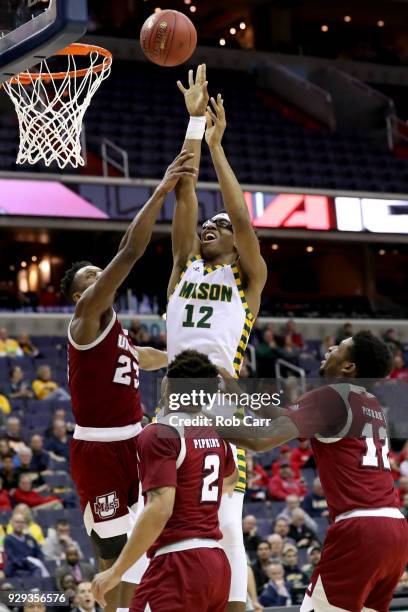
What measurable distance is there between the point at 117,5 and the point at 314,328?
38.8 feet

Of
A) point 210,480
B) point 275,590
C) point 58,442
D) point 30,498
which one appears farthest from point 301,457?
point 210,480

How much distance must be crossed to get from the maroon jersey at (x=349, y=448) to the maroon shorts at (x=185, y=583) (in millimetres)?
905

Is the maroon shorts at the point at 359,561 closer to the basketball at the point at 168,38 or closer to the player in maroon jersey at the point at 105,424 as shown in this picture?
the player in maroon jersey at the point at 105,424

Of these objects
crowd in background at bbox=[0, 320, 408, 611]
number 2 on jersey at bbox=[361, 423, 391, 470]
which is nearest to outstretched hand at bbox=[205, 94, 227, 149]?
number 2 on jersey at bbox=[361, 423, 391, 470]

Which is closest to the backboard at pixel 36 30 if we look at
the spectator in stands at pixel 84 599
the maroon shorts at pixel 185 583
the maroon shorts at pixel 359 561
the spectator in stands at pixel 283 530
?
the maroon shorts at pixel 185 583

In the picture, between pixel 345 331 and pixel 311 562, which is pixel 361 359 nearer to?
pixel 311 562

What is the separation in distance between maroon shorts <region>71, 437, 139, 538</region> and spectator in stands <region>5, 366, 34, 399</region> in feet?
28.3

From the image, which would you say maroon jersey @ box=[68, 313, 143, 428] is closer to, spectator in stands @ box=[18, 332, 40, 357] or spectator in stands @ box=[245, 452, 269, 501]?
spectator in stands @ box=[245, 452, 269, 501]

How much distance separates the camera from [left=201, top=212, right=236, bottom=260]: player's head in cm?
604

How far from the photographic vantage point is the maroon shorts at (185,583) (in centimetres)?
454

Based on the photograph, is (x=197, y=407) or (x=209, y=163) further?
(x=209, y=163)

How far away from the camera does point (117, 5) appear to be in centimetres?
2800

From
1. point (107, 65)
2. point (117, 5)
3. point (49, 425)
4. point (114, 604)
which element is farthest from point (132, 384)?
point (117, 5)

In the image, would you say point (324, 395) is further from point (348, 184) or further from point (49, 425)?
point (348, 184)
